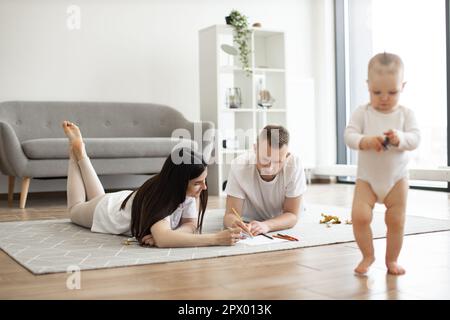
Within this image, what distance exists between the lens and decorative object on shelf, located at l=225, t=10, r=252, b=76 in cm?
511

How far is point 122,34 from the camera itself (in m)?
5.32

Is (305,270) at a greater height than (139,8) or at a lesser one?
lesser

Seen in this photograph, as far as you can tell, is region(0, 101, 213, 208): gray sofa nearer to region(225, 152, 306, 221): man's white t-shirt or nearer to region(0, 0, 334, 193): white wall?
region(0, 0, 334, 193): white wall

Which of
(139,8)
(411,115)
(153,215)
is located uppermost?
(139,8)

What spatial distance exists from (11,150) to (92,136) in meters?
0.98

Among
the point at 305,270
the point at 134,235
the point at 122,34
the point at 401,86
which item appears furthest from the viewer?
the point at 122,34

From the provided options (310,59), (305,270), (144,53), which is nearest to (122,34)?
(144,53)

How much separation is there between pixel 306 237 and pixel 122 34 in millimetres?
3452

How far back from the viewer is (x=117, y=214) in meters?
2.61

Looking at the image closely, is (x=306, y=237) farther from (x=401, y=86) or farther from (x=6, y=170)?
(x=6, y=170)

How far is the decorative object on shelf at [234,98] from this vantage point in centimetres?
527

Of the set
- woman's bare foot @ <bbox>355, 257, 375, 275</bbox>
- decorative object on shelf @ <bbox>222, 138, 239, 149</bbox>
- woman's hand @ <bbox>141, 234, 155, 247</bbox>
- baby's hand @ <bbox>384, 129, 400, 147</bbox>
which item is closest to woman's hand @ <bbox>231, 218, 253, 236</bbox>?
woman's hand @ <bbox>141, 234, 155, 247</bbox>

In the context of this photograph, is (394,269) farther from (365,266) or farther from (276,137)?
(276,137)

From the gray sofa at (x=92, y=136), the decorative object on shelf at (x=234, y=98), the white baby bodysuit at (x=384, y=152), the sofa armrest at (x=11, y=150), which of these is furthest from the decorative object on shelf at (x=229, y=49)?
the white baby bodysuit at (x=384, y=152)
